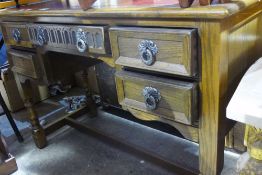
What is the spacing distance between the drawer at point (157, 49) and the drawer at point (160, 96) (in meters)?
0.04

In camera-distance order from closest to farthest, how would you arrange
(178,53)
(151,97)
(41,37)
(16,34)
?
(178,53) → (151,97) → (41,37) → (16,34)

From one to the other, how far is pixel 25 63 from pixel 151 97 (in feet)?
2.51

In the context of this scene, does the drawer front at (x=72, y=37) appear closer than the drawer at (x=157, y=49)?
No

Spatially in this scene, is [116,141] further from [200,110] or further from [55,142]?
[200,110]

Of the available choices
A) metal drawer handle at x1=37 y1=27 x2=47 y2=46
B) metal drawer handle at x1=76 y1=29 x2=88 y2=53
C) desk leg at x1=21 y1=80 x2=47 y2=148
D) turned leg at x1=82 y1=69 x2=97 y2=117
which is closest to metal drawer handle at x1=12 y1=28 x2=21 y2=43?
metal drawer handle at x1=37 y1=27 x2=47 y2=46

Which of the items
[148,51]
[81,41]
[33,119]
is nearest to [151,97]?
[148,51]

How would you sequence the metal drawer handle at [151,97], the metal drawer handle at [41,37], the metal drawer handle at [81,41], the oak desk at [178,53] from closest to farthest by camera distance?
1. the oak desk at [178,53]
2. the metal drawer handle at [151,97]
3. the metal drawer handle at [81,41]
4. the metal drawer handle at [41,37]

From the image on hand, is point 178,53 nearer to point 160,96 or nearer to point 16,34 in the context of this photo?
point 160,96

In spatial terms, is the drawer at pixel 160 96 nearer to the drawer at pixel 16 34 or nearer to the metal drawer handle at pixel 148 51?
the metal drawer handle at pixel 148 51

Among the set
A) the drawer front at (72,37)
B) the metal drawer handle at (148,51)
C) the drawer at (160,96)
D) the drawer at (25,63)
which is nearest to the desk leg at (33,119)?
the drawer at (25,63)

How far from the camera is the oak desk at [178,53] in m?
0.65

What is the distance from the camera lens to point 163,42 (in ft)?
2.27

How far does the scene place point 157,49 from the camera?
71cm

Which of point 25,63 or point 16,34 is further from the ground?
point 16,34
